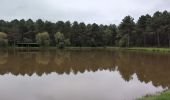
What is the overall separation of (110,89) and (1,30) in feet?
234

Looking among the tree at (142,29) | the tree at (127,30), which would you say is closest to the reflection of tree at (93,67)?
the tree at (142,29)

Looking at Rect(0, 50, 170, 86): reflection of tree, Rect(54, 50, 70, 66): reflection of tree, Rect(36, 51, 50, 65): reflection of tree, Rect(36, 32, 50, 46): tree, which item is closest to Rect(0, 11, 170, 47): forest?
Rect(36, 32, 50, 46): tree

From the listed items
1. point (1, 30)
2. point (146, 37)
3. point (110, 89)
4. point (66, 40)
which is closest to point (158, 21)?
point (146, 37)

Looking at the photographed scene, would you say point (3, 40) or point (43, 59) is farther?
point (3, 40)

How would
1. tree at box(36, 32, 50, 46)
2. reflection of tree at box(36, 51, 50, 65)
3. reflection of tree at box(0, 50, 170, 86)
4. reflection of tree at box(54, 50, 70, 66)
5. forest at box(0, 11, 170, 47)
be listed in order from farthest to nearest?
1. tree at box(36, 32, 50, 46)
2. forest at box(0, 11, 170, 47)
3. reflection of tree at box(54, 50, 70, 66)
4. reflection of tree at box(36, 51, 50, 65)
5. reflection of tree at box(0, 50, 170, 86)

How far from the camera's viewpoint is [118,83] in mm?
18000

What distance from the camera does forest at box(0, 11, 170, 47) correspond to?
226ft

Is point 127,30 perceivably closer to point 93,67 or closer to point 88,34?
point 88,34

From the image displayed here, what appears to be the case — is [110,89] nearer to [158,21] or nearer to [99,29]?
[158,21]

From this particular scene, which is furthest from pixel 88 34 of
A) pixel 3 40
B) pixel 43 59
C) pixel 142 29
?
pixel 43 59

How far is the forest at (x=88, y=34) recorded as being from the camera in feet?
226

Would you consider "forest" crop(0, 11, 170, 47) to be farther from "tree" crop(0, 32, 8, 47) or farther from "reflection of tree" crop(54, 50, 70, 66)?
"reflection of tree" crop(54, 50, 70, 66)

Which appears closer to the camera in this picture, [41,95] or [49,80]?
[41,95]

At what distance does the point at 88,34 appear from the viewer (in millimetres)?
82938
